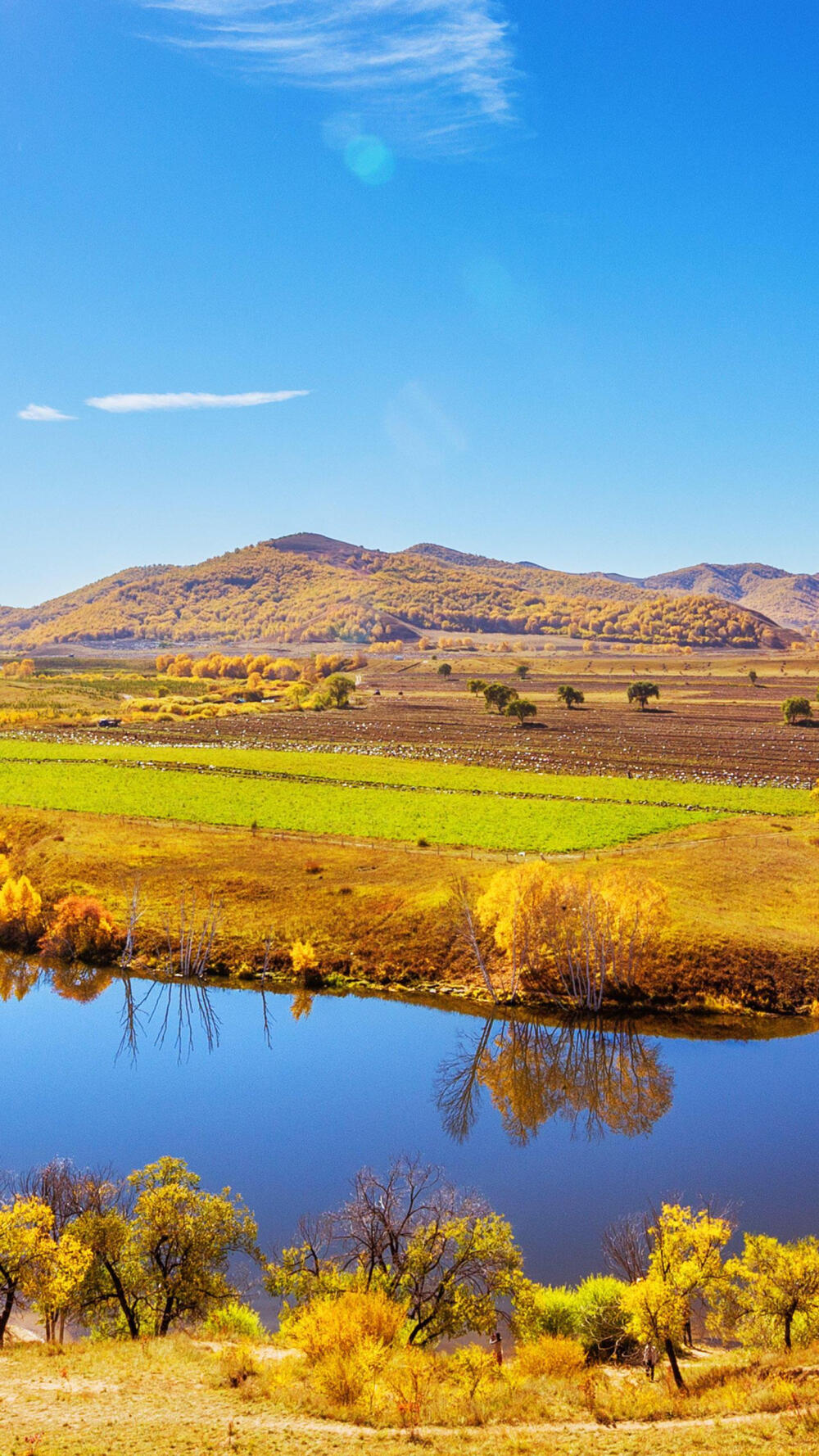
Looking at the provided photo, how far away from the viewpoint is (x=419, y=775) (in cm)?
9494

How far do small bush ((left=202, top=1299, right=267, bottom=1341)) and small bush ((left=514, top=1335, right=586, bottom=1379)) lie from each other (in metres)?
6.32

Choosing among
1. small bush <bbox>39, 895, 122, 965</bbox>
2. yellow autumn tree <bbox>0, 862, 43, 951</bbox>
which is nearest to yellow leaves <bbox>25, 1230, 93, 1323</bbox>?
small bush <bbox>39, 895, 122, 965</bbox>

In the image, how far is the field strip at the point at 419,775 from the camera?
8100 cm

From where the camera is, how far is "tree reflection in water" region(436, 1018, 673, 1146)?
37344 mm

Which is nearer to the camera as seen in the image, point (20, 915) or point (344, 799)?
point (20, 915)

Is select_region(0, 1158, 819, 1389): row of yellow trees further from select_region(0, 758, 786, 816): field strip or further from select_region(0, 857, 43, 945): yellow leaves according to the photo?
select_region(0, 758, 786, 816): field strip

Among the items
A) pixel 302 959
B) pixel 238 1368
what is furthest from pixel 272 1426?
pixel 302 959

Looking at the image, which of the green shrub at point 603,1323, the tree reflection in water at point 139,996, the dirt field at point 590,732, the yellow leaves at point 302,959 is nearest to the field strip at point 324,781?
the dirt field at point 590,732

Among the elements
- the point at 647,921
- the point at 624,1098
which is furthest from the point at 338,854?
the point at 624,1098

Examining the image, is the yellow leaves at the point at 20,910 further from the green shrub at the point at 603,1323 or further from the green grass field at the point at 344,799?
the green shrub at the point at 603,1323

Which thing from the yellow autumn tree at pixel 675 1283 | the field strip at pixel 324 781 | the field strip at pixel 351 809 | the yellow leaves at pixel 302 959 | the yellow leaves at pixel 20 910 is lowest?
the yellow autumn tree at pixel 675 1283

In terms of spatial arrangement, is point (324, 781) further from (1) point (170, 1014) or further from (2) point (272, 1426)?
(2) point (272, 1426)

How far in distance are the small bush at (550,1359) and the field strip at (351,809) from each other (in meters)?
41.8

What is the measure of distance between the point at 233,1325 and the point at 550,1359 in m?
7.73
